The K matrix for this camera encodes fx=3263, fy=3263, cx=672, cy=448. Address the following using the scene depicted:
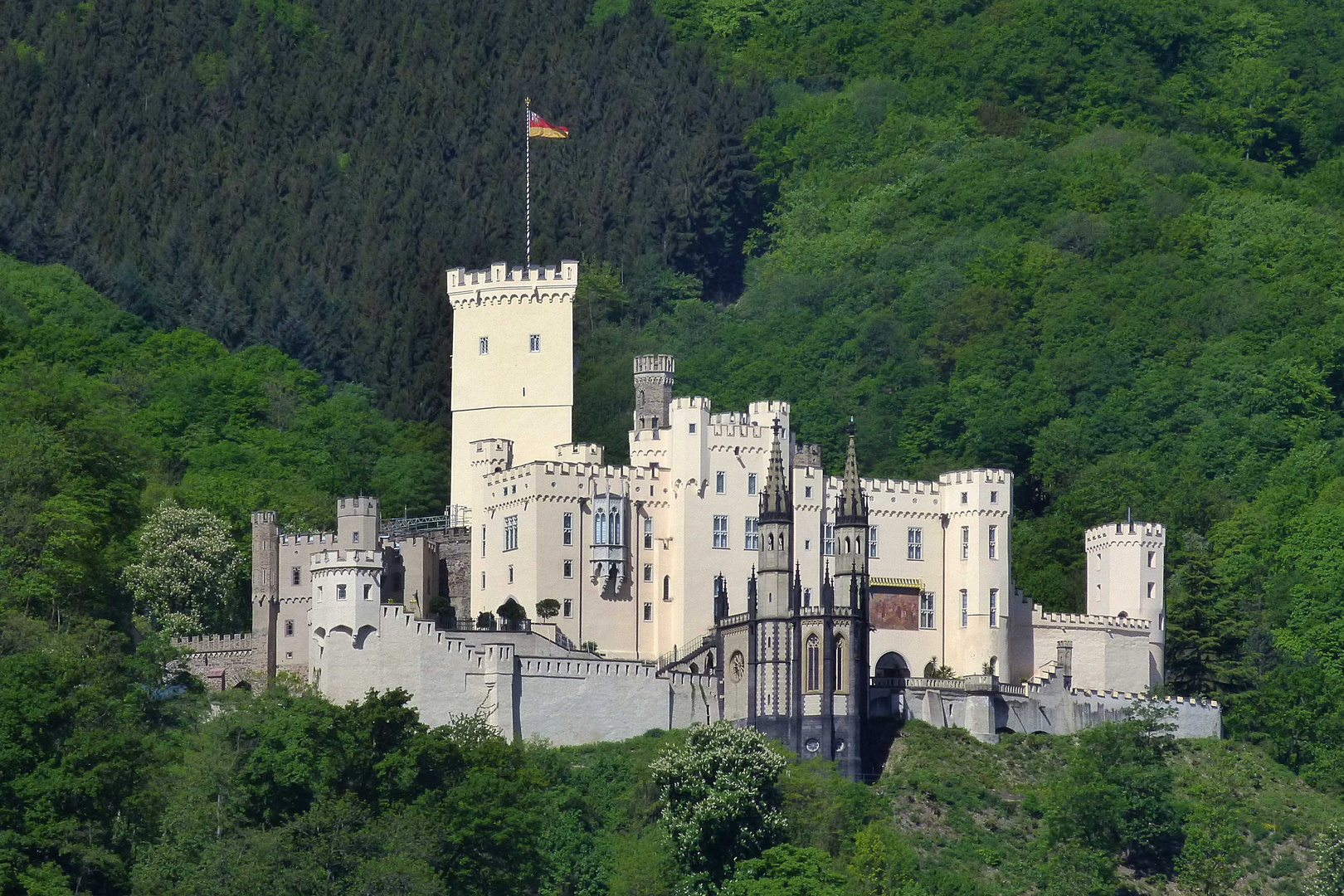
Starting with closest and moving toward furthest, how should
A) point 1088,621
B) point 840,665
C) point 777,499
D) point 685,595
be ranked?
point 840,665 → point 777,499 → point 685,595 → point 1088,621

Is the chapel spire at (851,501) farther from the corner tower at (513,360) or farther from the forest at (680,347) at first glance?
the corner tower at (513,360)

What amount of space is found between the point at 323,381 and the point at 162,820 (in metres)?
55.7

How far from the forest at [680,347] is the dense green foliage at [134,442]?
235 millimetres

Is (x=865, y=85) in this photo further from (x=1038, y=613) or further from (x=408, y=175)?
(x=1038, y=613)

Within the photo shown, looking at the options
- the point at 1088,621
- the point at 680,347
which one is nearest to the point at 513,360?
the point at 1088,621

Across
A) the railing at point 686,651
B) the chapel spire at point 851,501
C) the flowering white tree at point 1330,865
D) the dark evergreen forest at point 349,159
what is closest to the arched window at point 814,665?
the chapel spire at point 851,501

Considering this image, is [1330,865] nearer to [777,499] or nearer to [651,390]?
[777,499]

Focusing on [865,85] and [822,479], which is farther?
[865,85]

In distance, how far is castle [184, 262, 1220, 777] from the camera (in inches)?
3543

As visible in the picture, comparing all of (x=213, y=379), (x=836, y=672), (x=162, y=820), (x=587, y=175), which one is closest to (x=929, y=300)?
(x=587, y=175)

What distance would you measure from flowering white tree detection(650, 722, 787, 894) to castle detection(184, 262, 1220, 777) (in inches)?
174

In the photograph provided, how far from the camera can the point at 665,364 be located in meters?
101

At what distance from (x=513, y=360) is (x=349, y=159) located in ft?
170

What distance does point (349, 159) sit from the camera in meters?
152
